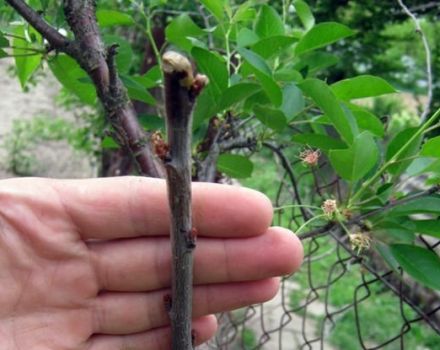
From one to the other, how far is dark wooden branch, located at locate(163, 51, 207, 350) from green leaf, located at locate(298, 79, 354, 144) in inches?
8.1

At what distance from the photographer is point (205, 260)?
2.06ft

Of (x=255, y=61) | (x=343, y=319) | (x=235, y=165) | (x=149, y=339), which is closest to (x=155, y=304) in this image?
(x=149, y=339)

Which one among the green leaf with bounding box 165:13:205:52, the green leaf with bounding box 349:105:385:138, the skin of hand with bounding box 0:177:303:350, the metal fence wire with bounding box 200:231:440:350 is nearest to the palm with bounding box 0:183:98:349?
the skin of hand with bounding box 0:177:303:350

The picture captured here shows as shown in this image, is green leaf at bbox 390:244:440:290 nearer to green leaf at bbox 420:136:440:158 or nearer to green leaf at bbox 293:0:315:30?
green leaf at bbox 420:136:440:158

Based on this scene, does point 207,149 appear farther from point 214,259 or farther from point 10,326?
point 10,326

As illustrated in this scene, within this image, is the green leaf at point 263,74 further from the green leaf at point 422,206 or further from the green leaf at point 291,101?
the green leaf at point 422,206

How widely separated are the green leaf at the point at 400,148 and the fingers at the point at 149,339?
288mm

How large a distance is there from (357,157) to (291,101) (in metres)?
0.12

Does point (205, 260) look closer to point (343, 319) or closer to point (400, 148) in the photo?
point (400, 148)

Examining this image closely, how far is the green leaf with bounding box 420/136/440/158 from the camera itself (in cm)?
56

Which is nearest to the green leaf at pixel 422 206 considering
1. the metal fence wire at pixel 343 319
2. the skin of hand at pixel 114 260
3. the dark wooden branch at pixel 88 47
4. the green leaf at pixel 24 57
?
the skin of hand at pixel 114 260

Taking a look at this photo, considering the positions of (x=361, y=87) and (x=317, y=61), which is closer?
(x=361, y=87)

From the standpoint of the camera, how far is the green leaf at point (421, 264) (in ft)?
1.98

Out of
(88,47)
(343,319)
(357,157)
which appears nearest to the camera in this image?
(357,157)
